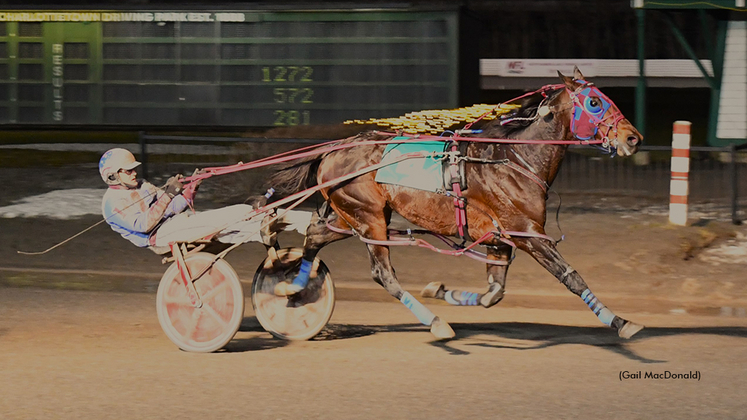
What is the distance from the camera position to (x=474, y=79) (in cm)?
2530

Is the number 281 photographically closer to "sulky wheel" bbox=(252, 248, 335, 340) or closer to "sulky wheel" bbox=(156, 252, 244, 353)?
"sulky wheel" bbox=(252, 248, 335, 340)

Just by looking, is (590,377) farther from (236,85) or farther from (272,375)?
(236,85)

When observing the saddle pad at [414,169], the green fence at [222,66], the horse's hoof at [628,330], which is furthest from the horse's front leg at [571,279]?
the green fence at [222,66]

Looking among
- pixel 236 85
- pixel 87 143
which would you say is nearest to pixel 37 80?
pixel 87 143

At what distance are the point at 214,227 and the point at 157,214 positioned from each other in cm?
41

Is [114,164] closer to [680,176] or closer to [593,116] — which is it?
[593,116]

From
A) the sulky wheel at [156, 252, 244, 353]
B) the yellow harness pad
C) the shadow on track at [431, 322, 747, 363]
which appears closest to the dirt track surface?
the shadow on track at [431, 322, 747, 363]

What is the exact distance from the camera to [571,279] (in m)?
7.56

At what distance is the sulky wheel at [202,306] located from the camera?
783cm

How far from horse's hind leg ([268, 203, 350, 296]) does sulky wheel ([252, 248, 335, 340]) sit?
0.06m

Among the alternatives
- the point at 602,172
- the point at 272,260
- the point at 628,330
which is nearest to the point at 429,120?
the point at 602,172

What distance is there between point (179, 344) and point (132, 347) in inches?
15.0

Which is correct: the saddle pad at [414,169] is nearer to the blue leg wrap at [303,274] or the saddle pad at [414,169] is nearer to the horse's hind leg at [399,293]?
the horse's hind leg at [399,293]

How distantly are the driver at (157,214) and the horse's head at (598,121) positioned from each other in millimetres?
2407
